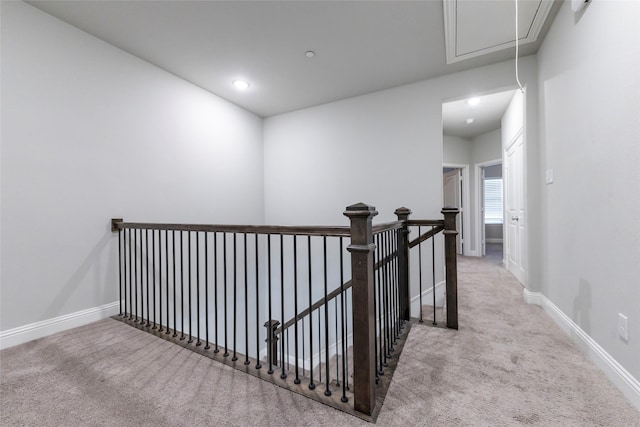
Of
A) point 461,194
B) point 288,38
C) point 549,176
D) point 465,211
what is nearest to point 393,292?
point 549,176

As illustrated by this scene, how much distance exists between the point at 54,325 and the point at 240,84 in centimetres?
301

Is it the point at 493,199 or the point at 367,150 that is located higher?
the point at 367,150

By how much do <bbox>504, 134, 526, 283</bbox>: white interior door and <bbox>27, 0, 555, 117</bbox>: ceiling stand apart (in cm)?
145

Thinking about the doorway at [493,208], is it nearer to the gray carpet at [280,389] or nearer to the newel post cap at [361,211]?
the gray carpet at [280,389]

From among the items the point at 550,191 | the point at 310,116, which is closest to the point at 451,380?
the point at 550,191

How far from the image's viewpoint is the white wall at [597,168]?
1.37m

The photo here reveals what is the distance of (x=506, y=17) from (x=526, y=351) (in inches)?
103

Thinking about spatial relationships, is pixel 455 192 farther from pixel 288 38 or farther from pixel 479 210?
pixel 288 38

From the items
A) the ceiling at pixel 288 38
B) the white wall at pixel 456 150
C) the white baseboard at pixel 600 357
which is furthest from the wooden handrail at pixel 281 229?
the white wall at pixel 456 150

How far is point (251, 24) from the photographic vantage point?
2338 mm

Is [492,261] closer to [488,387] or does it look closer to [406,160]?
[406,160]

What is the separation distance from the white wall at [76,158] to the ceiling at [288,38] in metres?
0.27

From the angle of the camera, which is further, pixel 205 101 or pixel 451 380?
pixel 205 101

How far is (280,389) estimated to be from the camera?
4.83ft
